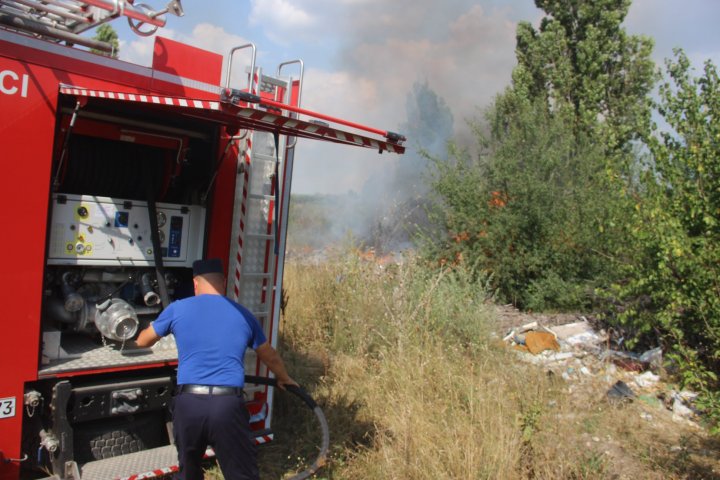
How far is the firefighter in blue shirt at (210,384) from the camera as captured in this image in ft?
11.0

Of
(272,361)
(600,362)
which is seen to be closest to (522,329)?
(600,362)

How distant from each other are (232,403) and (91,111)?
2.23 m

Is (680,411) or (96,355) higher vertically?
(96,355)

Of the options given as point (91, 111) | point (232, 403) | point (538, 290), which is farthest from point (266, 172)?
point (538, 290)

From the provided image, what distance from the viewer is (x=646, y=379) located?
662cm

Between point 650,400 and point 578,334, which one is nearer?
point 650,400

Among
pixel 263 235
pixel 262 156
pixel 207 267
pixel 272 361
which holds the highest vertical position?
pixel 262 156

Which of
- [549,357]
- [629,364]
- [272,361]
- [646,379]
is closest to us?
[272,361]

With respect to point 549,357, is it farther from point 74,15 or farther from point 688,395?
point 74,15

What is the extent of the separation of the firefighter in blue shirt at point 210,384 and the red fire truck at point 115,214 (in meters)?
0.73

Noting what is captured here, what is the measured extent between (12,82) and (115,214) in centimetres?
113

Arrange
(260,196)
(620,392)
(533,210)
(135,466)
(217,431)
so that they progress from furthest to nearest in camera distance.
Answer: (533,210)
(620,392)
(260,196)
(135,466)
(217,431)

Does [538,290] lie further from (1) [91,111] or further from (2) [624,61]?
(2) [624,61]

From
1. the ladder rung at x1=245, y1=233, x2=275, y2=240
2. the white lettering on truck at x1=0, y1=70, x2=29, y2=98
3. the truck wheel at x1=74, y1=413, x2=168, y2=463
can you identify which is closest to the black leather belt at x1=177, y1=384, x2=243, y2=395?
the truck wheel at x1=74, y1=413, x2=168, y2=463
